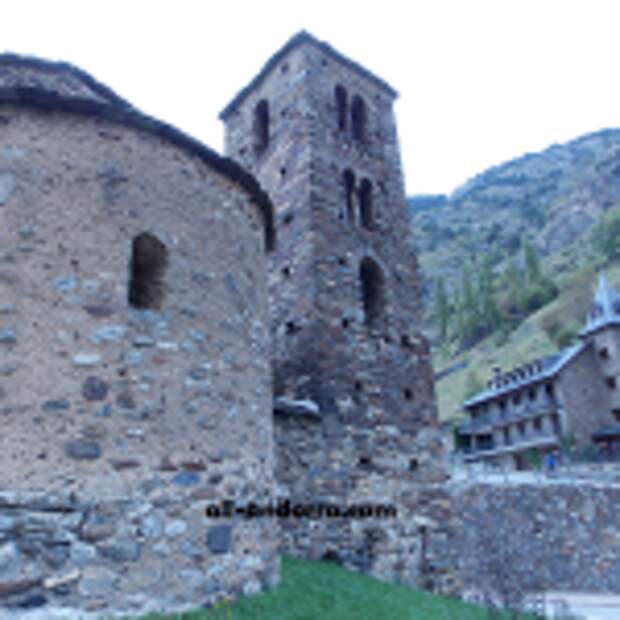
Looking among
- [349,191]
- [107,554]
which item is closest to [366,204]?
[349,191]

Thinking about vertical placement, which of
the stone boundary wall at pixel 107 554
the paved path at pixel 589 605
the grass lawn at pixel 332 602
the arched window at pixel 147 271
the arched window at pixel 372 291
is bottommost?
the paved path at pixel 589 605

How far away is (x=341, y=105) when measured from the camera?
13.4 m

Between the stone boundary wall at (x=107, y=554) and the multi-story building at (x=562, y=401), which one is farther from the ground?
the multi-story building at (x=562, y=401)

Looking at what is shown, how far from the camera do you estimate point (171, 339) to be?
19.5 ft

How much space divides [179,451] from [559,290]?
2586 inches

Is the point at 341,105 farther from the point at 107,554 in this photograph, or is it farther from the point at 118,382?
the point at 107,554

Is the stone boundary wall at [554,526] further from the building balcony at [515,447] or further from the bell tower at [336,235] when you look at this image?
the building balcony at [515,447]

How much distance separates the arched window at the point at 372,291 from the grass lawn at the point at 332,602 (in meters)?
4.76

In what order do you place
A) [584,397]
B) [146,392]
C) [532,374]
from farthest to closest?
[532,374] → [584,397] → [146,392]

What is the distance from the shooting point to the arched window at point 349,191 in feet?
39.2

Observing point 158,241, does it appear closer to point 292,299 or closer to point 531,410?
point 292,299

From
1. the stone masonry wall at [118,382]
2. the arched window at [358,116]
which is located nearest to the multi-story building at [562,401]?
the arched window at [358,116]

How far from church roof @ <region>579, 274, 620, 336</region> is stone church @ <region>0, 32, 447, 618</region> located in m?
30.0

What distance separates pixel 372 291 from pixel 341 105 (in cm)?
478
